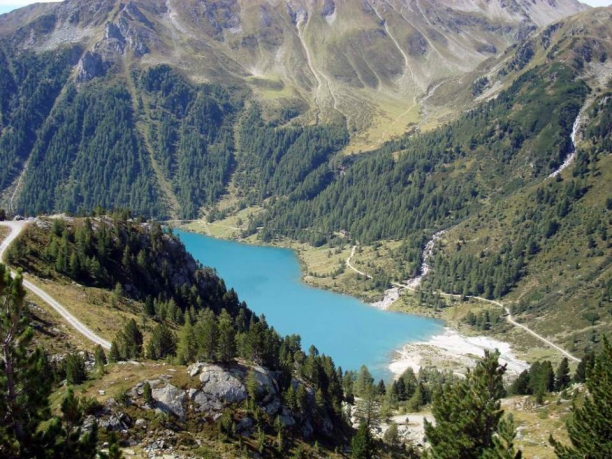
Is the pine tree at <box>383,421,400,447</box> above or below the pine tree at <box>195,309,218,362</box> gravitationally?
below

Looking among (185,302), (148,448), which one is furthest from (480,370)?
(185,302)

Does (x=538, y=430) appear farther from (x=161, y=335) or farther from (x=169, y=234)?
(x=169, y=234)

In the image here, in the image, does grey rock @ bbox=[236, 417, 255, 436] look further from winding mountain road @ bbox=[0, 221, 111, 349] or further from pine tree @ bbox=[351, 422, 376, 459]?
winding mountain road @ bbox=[0, 221, 111, 349]

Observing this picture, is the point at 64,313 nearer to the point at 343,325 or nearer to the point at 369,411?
the point at 369,411

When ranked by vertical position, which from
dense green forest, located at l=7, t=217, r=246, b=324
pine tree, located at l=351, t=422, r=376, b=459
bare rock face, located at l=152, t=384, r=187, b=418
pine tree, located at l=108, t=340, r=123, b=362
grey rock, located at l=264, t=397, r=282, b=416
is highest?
dense green forest, located at l=7, t=217, r=246, b=324

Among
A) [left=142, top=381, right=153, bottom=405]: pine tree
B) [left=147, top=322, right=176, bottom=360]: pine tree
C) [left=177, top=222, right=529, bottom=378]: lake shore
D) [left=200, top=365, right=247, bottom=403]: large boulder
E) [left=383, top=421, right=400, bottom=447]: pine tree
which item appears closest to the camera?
[left=142, top=381, right=153, bottom=405]: pine tree

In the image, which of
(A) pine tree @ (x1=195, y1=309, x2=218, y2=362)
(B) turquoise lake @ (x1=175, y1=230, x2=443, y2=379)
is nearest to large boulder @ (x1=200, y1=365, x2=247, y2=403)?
(A) pine tree @ (x1=195, y1=309, x2=218, y2=362)
